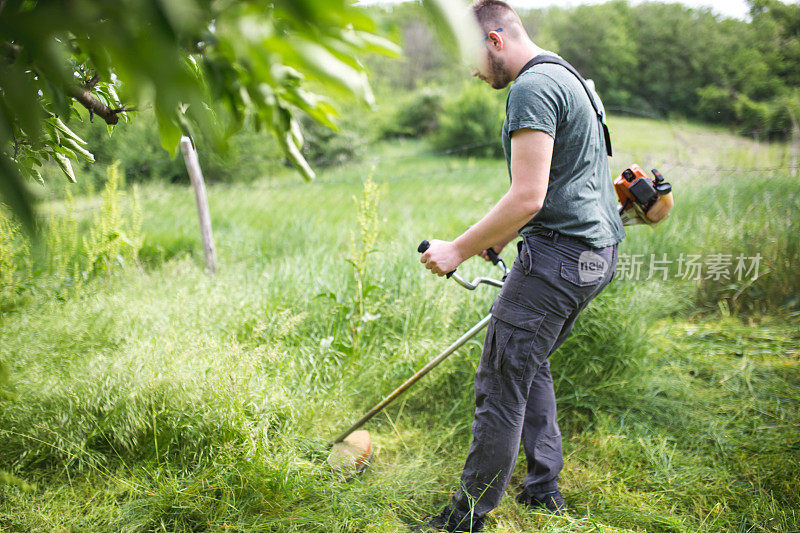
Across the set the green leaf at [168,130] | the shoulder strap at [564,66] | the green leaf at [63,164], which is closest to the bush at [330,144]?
the shoulder strap at [564,66]

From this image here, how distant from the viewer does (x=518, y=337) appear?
189cm

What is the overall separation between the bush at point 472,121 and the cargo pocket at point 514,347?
30.3 feet

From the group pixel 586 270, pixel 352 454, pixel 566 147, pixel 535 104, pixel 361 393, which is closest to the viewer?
pixel 535 104

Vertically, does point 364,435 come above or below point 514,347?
below

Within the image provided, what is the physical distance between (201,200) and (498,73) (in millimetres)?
2779

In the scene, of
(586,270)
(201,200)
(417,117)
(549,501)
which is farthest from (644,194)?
(417,117)

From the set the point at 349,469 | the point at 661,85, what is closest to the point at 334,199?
the point at 349,469

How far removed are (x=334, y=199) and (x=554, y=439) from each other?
473cm

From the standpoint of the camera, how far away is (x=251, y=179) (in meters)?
9.30

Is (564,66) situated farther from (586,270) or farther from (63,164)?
(63,164)

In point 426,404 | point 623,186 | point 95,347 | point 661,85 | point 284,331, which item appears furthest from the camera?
point 661,85

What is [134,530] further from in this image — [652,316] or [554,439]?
[652,316]

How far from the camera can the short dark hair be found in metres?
1.85

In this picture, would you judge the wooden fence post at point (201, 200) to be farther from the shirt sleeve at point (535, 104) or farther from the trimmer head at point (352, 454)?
the shirt sleeve at point (535, 104)
